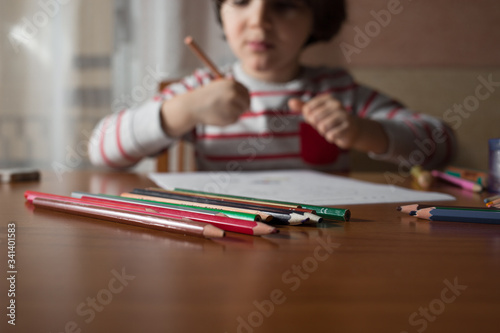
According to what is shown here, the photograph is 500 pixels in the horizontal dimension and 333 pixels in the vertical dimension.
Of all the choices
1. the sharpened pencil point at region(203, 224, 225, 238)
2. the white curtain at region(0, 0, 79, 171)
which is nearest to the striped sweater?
the white curtain at region(0, 0, 79, 171)

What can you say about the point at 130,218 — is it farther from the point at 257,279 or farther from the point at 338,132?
the point at 338,132

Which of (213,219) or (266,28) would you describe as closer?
(213,219)

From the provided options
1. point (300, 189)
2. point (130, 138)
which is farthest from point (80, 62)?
point (300, 189)

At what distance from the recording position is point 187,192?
0.36 meters

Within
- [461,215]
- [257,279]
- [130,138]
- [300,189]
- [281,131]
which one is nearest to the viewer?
[257,279]

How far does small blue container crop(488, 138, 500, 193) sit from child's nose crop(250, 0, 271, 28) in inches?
16.5

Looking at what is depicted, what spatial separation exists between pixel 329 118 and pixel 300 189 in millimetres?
197

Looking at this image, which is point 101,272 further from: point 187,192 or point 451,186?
point 451,186

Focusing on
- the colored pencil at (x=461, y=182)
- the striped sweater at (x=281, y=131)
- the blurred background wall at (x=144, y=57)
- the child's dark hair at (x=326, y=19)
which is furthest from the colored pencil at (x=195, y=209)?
the blurred background wall at (x=144, y=57)

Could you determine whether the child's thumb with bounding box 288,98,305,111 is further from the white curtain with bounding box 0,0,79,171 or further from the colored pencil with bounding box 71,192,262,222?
the white curtain with bounding box 0,0,79,171

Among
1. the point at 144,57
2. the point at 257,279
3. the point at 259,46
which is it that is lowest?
the point at 257,279

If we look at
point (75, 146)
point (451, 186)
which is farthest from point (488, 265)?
point (75, 146)

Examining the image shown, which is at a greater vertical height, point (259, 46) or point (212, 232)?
point (259, 46)

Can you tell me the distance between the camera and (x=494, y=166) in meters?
Answer: 0.48
